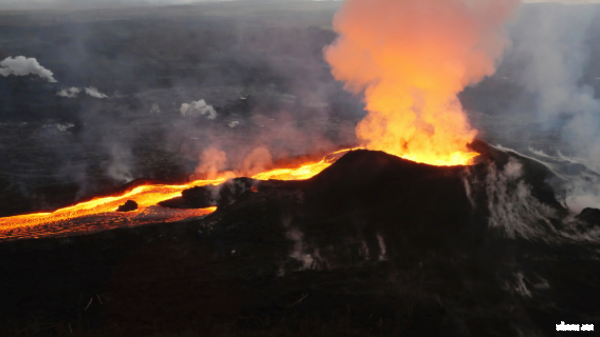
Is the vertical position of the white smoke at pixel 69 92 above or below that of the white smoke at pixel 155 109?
above

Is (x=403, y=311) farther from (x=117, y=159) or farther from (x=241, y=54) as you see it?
(x=241, y=54)

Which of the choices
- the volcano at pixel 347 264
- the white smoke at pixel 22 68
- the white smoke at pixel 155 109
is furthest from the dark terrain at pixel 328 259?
the white smoke at pixel 22 68

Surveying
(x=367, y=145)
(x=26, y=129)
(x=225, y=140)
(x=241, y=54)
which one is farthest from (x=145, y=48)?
(x=367, y=145)

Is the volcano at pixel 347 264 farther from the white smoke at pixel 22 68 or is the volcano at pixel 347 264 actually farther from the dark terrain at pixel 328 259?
the white smoke at pixel 22 68

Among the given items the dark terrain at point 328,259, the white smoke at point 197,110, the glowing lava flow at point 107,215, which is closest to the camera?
the dark terrain at point 328,259

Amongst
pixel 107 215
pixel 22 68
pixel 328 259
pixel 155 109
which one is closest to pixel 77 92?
pixel 22 68

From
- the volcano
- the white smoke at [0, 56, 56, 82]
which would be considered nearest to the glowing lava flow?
the volcano
